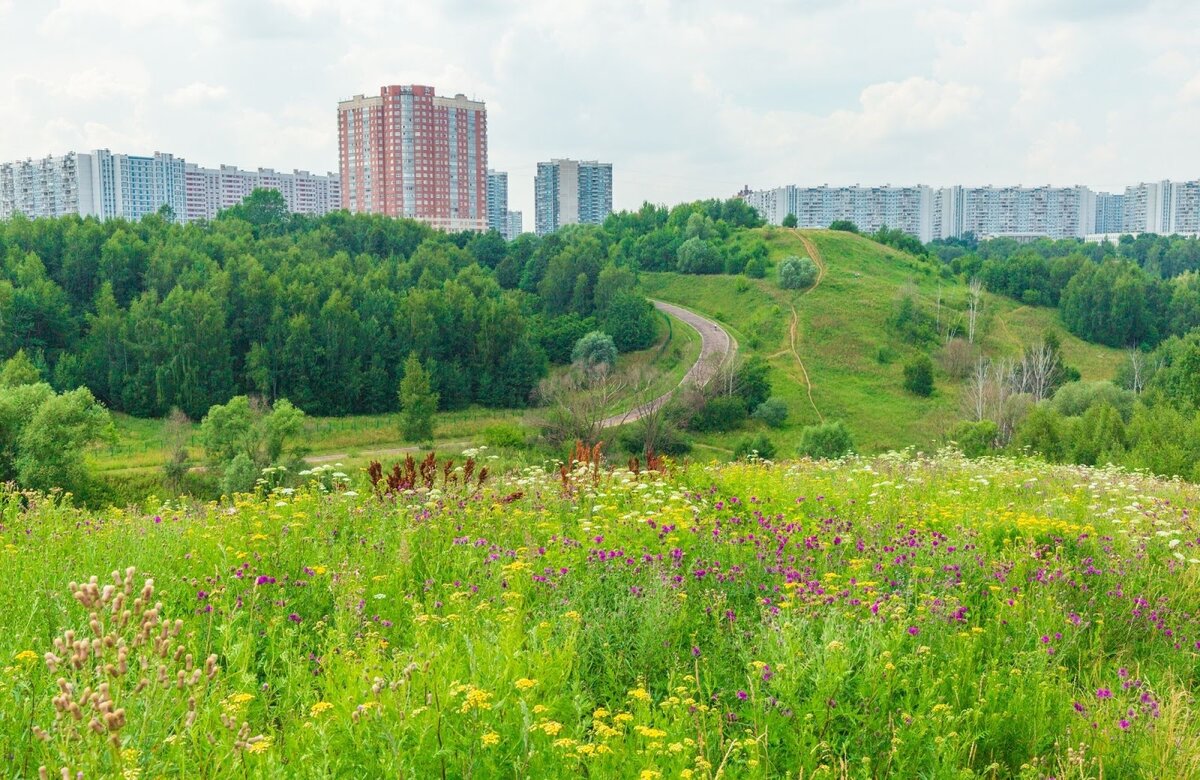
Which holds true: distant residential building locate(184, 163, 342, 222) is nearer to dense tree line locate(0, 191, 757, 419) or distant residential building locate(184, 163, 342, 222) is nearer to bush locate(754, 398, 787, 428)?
dense tree line locate(0, 191, 757, 419)

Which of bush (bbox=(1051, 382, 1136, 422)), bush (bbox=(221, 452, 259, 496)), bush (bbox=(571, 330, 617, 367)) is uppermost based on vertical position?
bush (bbox=(571, 330, 617, 367))

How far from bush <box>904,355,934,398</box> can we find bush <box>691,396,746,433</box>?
11535mm

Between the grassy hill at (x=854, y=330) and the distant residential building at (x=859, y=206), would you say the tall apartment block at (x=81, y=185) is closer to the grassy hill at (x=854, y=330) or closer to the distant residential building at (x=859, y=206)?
the grassy hill at (x=854, y=330)

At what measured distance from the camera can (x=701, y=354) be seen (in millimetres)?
66062

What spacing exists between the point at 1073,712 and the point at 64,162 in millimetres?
136193

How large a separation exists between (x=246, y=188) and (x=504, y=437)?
351 feet

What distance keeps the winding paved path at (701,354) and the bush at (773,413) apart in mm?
5257

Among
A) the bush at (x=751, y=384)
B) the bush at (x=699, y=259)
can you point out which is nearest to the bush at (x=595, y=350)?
the bush at (x=751, y=384)

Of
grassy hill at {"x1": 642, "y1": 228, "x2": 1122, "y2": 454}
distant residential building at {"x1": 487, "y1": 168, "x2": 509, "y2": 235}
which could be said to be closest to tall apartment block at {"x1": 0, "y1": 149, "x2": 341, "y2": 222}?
distant residential building at {"x1": 487, "y1": 168, "x2": 509, "y2": 235}

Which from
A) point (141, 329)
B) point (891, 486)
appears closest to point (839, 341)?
point (141, 329)

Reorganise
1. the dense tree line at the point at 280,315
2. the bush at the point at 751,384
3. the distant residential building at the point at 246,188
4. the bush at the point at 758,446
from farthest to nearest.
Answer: the distant residential building at the point at 246,188 → the dense tree line at the point at 280,315 → the bush at the point at 751,384 → the bush at the point at 758,446

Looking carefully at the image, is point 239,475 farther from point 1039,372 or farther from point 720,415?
point 1039,372

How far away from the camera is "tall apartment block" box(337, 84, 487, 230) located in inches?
4461

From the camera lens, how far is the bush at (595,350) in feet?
214
